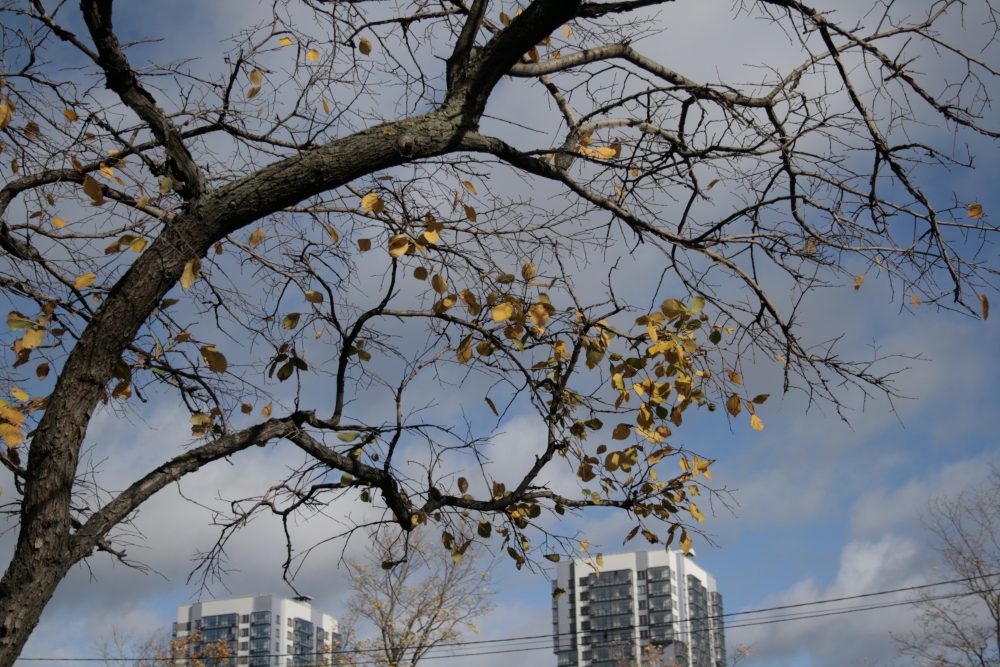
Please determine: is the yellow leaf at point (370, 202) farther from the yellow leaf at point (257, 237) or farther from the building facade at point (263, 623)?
the building facade at point (263, 623)

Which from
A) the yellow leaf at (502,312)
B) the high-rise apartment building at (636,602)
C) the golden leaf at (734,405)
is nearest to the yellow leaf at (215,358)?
the yellow leaf at (502,312)

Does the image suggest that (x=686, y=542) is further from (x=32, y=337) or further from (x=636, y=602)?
(x=636, y=602)

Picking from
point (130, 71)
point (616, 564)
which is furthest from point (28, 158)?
point (616, 564)

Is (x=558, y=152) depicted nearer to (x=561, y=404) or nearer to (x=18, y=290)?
(x=561, y=404)

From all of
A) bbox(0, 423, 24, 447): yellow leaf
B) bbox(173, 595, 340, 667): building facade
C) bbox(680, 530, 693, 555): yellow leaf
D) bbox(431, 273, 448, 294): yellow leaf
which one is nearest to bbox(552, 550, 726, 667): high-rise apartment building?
bbox(173, 595, 340, 667): building facade

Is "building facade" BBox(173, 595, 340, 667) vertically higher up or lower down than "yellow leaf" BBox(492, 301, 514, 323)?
higher up

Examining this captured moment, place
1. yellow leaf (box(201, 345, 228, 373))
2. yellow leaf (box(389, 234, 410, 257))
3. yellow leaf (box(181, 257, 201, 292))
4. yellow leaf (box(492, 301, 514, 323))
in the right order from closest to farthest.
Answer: yellow leaf (box(181, 257, 201, 292)), yellow leaf (box(389, 234, 410, 257)), yellow leaf (box(492, 301, 514, 323)), yellow leaf (box(201, 345, 228, 373))

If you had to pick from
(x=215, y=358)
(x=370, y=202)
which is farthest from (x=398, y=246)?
(x=215, y=358)

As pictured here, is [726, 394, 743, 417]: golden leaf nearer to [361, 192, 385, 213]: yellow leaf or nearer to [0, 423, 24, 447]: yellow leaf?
[361, 192, 385, 213]: yellow leaf

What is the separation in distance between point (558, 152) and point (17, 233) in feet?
10.1

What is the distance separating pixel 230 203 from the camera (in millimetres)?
3939

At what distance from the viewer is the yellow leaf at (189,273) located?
3709 millimetres

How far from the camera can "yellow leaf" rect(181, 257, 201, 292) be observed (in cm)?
371

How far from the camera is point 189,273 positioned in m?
3.76
